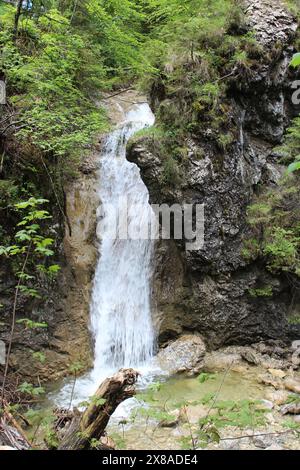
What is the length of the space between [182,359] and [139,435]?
245cm

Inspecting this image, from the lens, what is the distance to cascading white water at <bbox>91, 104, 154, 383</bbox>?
7730mm

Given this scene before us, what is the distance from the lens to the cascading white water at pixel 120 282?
7.65m

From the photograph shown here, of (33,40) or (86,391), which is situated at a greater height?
(33,40)

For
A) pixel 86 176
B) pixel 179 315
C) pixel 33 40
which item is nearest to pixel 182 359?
pixel 179 315

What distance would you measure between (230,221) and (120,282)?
2.67 meters

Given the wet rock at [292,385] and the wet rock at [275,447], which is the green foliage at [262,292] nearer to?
the wet rock at [292,385]

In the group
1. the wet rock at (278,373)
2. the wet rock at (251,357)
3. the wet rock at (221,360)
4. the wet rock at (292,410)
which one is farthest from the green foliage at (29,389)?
the wet rock at (251,357)

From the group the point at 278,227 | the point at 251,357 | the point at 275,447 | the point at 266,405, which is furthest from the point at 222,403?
the point at 278,227

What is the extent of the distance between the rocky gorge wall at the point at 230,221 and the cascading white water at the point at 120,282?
14.5 inches

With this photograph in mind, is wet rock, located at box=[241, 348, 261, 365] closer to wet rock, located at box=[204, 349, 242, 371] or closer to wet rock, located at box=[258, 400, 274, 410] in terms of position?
wet rock, located at box=[204, 349, 242, 371]

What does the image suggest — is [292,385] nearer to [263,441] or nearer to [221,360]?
[221,360]

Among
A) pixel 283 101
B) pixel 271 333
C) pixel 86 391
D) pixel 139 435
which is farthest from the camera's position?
pixel 283 101
